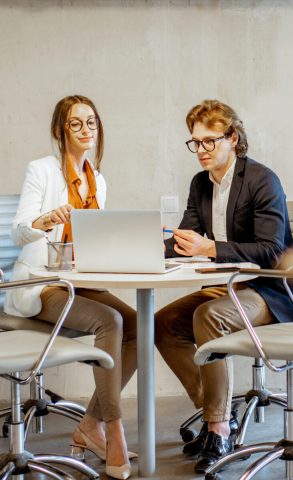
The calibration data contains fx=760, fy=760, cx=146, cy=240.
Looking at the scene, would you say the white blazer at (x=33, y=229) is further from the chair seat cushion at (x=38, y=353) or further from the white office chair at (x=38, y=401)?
the chair seat cushion at (x=38, y=353)

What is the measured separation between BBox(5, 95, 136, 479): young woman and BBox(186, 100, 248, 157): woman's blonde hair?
43cm

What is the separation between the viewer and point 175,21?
12.3 ft

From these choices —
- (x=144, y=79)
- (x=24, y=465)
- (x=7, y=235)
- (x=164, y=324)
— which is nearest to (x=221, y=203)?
(x=164, y=324)

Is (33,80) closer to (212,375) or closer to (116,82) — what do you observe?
(116,82)

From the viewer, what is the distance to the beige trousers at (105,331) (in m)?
2.62

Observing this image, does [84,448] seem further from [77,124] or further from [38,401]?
[77,124]

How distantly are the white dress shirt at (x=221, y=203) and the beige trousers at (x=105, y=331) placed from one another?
0.50m

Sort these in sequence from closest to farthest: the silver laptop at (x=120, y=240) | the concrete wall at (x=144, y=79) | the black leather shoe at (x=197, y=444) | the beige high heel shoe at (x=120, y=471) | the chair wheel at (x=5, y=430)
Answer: the silver laptop at (x=120, y=240), the beige high heel shoe at (x=120, y=471), the black leather shoe at (x=197, y=444), the chair wheel at (x=5, y=430), the concrete wall at (x=144, y=79)

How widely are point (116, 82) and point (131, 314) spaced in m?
1.39

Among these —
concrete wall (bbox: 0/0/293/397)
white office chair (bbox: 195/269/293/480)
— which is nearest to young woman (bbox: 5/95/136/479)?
white office chair (bbox: 195/269/293/480)

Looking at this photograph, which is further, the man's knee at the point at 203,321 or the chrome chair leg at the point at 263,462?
the man's knee at the point at 203,321

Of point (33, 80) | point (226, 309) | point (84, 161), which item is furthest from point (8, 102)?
point (226, 309)

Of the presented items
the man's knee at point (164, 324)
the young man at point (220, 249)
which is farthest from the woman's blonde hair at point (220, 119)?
the man's knee at point (164, 324)

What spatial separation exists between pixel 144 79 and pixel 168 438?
174cm
